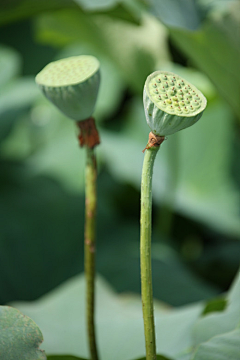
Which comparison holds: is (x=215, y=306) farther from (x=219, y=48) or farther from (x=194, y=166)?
(x=194, y=166)

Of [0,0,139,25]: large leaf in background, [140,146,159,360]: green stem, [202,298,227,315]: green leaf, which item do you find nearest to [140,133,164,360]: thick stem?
[140,146,159,360]: green stem

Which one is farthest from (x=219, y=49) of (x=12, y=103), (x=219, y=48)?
(x=12, y=103)

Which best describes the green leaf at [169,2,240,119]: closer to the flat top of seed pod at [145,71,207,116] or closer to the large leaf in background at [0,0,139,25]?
the large leaf in background at [0,0,139,25]

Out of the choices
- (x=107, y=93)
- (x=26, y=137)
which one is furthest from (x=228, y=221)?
(x=26, y=137)

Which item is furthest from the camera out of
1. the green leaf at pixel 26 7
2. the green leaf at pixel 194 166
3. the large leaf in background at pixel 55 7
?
the green leaf at pixel 194 166

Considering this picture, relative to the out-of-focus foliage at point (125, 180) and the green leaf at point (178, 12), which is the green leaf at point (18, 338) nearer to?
the out-of-focus foliage at point (125, 180)

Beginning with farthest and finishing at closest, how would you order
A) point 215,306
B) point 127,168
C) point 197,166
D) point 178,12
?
point 197,166, point 127,168, point 178,12, point 215,306

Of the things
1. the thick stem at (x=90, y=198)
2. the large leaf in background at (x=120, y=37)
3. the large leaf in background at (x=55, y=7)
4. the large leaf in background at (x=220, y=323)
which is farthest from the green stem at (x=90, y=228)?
the large leaf in background at (x=120, y=37)

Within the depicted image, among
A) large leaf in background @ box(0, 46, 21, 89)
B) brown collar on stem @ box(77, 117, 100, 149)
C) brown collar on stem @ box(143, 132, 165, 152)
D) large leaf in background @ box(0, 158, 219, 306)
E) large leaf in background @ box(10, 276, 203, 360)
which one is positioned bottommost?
large leaf in background @ box(0, 158, 219, 306)
